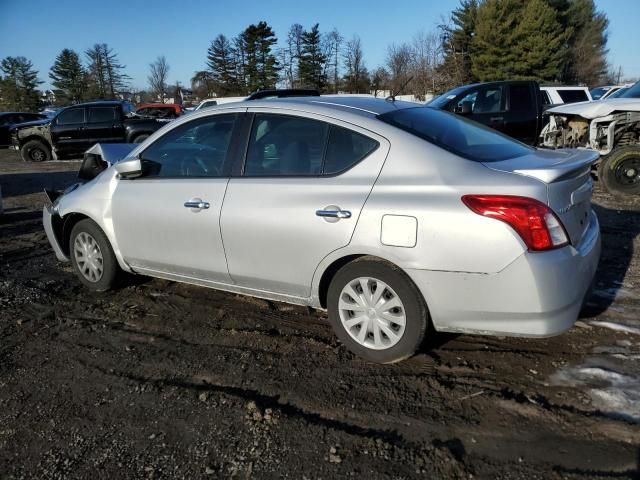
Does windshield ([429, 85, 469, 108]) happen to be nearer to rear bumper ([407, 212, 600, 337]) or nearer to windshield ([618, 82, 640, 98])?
windshield ([618, 82, 640, 98])

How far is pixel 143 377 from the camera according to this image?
3275 mm

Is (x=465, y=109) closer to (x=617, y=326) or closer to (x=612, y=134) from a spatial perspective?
(x=612, y=134)

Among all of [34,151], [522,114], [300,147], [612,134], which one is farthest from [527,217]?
[34,151]

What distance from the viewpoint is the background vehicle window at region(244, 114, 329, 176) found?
3.43m

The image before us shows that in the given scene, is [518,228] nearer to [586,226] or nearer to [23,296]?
[586,226]

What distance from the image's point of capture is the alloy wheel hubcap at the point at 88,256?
460 centimetres

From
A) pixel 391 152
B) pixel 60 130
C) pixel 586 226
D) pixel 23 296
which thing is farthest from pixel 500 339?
pixel 60 130

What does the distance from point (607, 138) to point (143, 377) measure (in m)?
8.04

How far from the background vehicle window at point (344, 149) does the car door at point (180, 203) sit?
2.72 feet

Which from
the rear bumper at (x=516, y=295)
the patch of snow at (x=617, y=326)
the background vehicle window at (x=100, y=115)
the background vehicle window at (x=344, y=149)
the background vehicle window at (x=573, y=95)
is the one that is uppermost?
the background vehicle window at (x=573, y=95)

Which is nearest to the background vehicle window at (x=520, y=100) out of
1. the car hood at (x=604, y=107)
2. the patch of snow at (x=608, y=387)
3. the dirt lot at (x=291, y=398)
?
the car hood at (x=604, y=107)

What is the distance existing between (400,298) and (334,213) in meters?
0.64

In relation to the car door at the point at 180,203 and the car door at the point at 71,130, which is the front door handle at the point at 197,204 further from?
the car door at the point at 71,130

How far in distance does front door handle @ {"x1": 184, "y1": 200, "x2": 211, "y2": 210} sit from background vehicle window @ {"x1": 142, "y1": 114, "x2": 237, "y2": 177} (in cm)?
23
